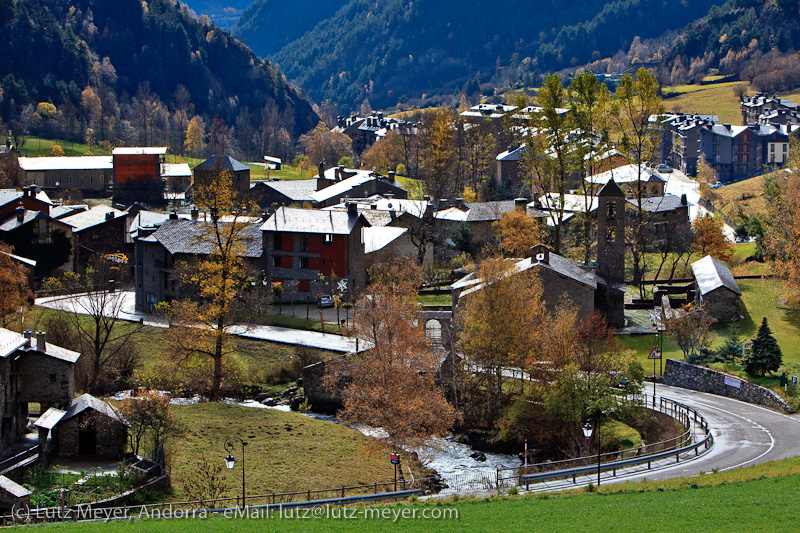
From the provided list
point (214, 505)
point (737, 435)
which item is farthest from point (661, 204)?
point (214, 505)

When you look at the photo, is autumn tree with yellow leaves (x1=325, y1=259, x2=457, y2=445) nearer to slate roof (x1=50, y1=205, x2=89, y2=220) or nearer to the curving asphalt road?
the curving asphalt road

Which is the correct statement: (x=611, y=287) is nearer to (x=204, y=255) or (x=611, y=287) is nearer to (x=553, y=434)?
(x=553, y=434)

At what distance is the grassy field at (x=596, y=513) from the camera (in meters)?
27.4

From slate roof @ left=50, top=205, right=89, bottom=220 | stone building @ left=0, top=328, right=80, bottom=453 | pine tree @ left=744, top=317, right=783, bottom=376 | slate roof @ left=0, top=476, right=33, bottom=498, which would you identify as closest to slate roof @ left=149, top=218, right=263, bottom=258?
slate roof @ left=50, top=205, right=89, bottom=220

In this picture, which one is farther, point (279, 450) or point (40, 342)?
point (279, 450)

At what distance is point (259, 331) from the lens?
206 feet

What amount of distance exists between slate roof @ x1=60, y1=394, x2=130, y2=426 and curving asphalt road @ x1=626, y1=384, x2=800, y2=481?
867 inches

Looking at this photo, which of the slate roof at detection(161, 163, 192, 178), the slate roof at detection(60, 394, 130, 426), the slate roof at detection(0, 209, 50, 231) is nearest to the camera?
the slate roof at detection(60, 394, 130, 426)

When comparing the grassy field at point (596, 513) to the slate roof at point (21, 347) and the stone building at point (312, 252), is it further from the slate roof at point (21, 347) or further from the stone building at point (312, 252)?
the stone building at point (312, 252)

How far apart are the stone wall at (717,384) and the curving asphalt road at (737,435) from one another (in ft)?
1.44

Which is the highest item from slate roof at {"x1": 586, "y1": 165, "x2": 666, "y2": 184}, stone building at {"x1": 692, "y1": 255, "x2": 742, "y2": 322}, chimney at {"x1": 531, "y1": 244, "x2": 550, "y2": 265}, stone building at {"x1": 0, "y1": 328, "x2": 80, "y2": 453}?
slate roof at {"x1": 586, "y1": 165, "x2": 666, "y2": 184}

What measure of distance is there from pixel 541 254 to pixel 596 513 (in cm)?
3159

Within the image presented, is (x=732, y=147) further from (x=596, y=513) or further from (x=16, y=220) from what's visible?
(x=596, y=513)

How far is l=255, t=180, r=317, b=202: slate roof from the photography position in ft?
351
